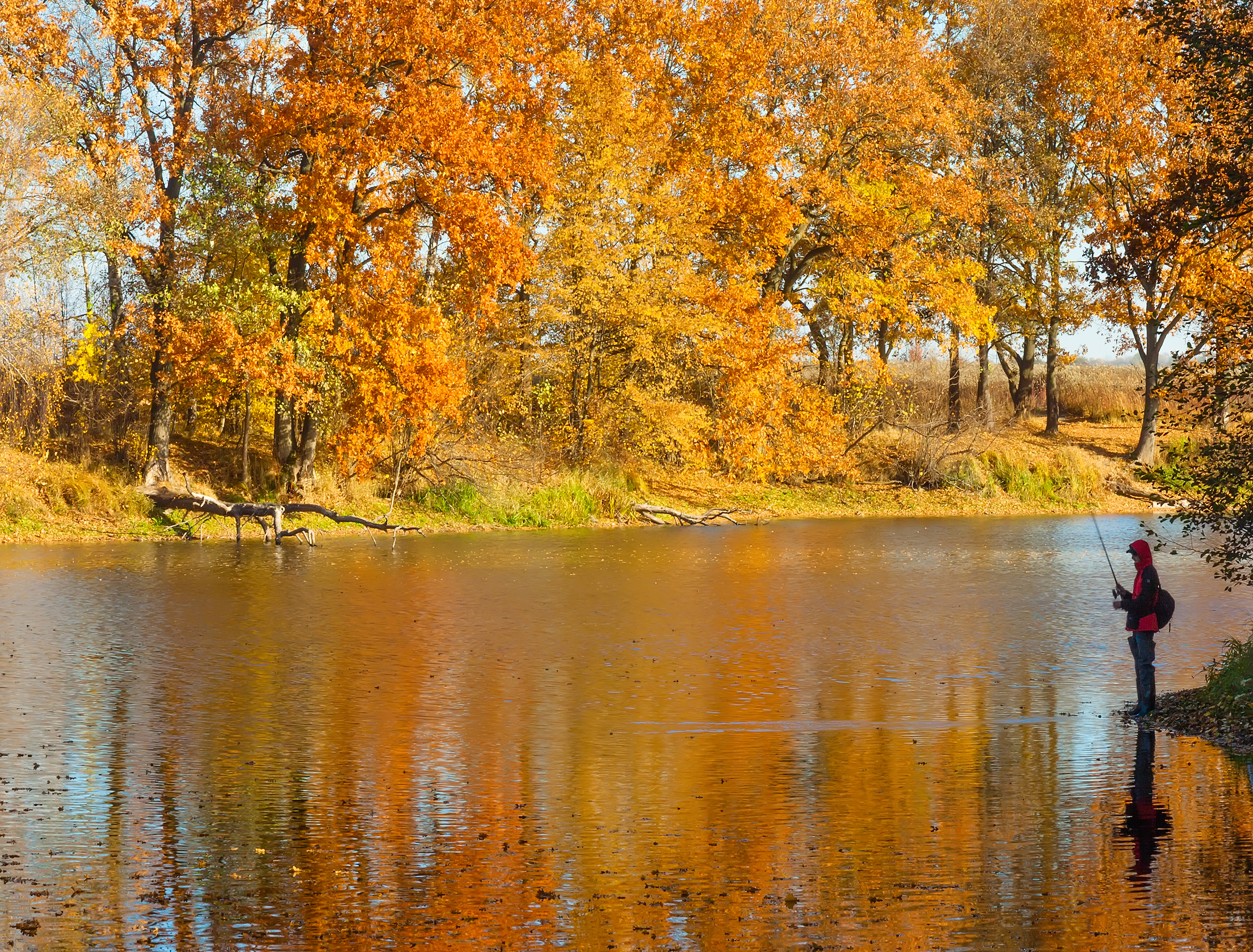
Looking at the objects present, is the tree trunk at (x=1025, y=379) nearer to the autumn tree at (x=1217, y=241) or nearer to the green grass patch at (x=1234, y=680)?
the autumn tree at (x=1217, y=241)

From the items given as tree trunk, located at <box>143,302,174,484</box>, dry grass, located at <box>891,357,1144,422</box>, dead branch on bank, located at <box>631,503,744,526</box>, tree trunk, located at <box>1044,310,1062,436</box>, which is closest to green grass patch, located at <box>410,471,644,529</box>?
dead branch on bank, located at <box>631,503,744,526</box>

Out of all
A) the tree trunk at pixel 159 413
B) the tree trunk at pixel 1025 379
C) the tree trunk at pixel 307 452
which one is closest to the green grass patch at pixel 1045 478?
the tree trunk at pixel 1025 379

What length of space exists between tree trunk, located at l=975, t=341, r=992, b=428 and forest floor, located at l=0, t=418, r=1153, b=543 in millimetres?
732

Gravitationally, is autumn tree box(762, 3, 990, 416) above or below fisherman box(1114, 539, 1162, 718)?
above

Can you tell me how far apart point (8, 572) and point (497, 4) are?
19926 mm

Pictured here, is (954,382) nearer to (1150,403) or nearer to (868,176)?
(1150,403)

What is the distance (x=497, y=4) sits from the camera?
3719 cm

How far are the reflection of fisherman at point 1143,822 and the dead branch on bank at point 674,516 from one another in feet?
99.9

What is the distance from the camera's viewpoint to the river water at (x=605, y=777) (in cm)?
722

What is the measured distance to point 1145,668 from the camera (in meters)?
12.9

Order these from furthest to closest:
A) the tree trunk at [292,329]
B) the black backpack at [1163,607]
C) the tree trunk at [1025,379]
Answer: the tree trunk at [1025,379] → the tree trunk at [292,329] → the black backpack at [1163,607]

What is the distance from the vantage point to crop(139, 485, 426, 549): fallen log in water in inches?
1296

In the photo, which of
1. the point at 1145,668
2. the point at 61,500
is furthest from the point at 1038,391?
the point at 1145,668

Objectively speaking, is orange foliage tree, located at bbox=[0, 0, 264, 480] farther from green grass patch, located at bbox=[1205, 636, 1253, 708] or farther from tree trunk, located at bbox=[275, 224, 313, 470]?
green grass patch, located at bbox=[1205, 636, 1253, 708]
